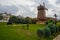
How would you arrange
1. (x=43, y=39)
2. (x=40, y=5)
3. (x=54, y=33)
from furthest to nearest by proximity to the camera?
(x=40, y=5) < (x=54, y=33) < (x=43, y=39)

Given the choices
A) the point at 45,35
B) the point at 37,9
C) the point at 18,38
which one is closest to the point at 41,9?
the point at 37,9

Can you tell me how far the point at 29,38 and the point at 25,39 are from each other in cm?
189

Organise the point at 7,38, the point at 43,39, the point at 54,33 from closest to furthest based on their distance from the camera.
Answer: the point at 7,38, the point at 43,39, the point at 54,33

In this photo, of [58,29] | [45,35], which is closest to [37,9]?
[58,29]

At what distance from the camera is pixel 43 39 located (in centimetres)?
4150

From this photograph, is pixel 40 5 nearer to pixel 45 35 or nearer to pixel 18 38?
pixel 45 35

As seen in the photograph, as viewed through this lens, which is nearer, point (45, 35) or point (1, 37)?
point (1, 37)

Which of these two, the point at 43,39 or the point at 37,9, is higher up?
the point at 37,9

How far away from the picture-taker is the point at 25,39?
38.3 meters

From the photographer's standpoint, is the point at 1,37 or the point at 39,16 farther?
the point at 39,16

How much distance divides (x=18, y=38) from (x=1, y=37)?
3890 millimetres

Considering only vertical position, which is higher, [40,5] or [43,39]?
[40,5]

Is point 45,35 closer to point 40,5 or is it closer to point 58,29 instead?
point 58,29

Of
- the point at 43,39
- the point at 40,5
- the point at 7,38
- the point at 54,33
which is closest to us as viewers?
the point at 7,38
